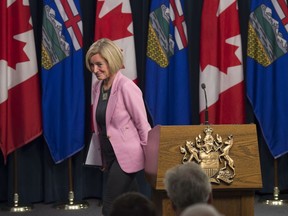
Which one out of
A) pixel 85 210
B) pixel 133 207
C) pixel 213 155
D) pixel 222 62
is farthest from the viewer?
pixel 222 62

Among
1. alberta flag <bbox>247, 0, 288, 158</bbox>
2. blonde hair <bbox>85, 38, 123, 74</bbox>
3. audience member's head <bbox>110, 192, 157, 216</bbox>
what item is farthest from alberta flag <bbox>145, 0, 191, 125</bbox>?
audience member's head <bbox>110, 192, 157, 216</bbox>

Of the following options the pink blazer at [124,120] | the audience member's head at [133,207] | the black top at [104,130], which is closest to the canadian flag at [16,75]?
the black top at [104,130]

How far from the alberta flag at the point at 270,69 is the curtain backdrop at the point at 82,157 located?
10.6 inches

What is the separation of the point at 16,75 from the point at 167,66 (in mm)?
1553

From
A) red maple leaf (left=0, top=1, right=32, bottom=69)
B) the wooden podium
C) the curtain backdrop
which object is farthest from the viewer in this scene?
the curtain backdrop

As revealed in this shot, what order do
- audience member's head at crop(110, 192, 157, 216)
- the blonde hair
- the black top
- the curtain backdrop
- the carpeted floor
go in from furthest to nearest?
the curtain backdrop < the carpeted floor < the black top < the blonde hair < audience member's head at crop(110, 192, 157, 216)

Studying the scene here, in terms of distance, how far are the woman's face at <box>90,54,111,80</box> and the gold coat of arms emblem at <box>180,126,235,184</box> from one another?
67 centimetres

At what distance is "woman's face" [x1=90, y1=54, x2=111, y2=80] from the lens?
4320 millimetres

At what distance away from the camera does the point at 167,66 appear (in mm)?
7234

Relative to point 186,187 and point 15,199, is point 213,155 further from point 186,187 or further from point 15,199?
point 15,199

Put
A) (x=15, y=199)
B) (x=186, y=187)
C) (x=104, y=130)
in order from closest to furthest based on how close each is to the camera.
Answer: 1. (x=186, y=187)
2. (x=104, y=130)
3. (x=15, y=199)

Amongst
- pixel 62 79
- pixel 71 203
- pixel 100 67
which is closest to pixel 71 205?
pixel 71 203

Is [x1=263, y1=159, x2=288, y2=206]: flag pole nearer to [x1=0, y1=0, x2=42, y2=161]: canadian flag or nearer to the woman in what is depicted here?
[x1=0, y1=0, x2=42, y2=161]: canadian flag

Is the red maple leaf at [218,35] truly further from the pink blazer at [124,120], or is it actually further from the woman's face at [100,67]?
the woman's face at [100,67]
